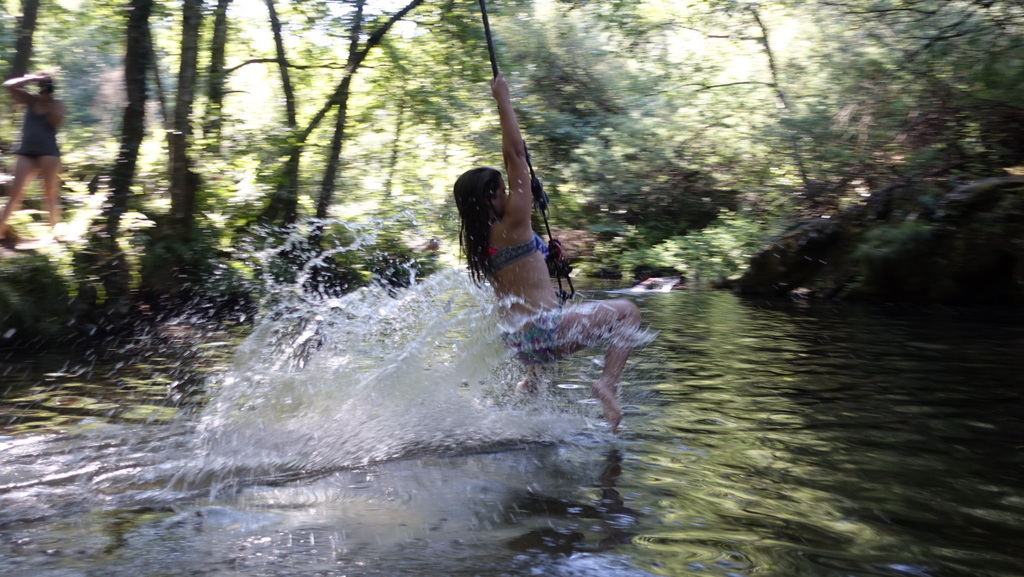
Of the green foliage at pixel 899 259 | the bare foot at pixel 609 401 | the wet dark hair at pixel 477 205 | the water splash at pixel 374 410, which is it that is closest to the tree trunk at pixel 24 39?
the water splash at pixel 374 410

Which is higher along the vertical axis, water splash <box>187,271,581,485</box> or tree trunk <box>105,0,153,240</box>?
tree trunk <box>105,0,153,240</box>

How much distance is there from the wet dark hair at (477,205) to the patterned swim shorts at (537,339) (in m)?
0.38

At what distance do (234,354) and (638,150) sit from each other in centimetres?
1385

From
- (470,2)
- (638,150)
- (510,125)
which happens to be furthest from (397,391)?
(638,150)

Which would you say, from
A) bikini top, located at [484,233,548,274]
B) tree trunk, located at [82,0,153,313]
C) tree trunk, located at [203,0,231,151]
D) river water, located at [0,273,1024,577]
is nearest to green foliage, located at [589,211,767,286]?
tree trunk, located at [203,0,231,151]

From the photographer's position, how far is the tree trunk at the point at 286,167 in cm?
1215

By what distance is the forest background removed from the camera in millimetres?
10383

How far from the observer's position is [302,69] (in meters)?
13.1

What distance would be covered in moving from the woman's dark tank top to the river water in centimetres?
315

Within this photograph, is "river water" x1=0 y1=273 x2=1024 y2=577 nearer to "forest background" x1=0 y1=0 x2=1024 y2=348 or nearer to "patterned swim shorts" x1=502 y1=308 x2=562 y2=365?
"patterned swim shorts" x1=502 y1=308 x2=562 y2=365

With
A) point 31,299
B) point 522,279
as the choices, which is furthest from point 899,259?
point 31,299

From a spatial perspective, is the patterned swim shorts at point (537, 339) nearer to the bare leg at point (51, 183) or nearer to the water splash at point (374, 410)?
the water splash at point (374, 410)

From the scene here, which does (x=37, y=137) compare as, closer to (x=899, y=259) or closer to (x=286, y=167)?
(x=286, y=167)

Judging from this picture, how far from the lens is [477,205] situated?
4.66 metres
